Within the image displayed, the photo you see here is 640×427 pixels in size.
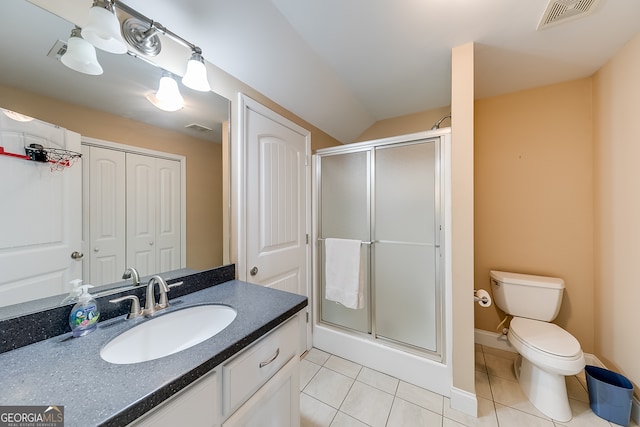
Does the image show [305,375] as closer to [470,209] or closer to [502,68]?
[470,209]

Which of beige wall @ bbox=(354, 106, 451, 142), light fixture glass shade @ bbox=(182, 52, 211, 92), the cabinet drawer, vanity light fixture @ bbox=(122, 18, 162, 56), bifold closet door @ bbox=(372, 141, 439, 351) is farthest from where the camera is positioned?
beige wall @ bbox=(354, 106, 451, 142)

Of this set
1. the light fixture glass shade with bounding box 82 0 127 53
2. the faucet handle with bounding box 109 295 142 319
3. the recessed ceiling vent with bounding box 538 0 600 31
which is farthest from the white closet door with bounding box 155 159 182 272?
the recessed ceiling vent with bounding box 538 0 600 31

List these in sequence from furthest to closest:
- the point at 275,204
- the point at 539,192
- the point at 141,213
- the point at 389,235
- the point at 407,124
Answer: the point at 407,124, the point at 539,192, the point at 389,235, the point at 275,204, the point at 141,213

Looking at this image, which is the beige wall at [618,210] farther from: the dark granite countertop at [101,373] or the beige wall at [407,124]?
the dark granite countertop at [101,373]

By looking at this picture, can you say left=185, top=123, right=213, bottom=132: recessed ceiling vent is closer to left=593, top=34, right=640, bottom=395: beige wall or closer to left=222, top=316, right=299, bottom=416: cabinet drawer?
left=222, top=316, right=299, bottom=416: cabinet drawer

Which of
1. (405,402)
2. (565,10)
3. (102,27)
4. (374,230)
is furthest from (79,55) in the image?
(405,402)

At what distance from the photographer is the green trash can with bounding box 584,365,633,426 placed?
4.13 ft

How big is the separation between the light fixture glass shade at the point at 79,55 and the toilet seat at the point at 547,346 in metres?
2.68

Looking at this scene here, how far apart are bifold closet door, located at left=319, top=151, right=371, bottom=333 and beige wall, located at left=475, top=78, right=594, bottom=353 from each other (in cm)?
114

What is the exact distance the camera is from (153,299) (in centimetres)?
92

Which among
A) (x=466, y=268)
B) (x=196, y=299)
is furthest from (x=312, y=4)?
(x=466, y=268)

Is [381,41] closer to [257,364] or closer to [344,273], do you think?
[344,273]

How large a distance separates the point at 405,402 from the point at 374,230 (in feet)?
3.88

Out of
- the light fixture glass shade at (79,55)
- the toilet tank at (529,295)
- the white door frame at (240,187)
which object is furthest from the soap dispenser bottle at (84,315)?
the toilet tank at (529,295)
